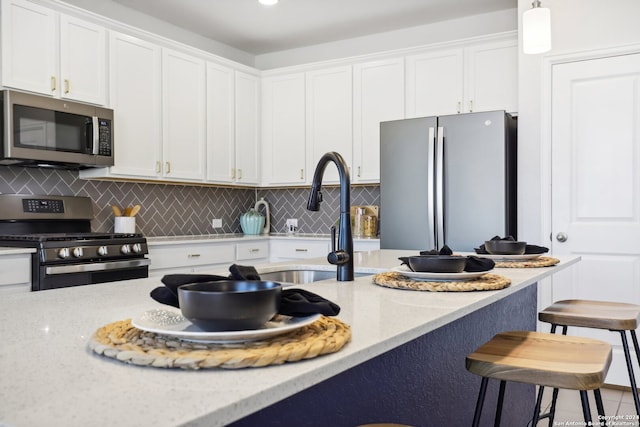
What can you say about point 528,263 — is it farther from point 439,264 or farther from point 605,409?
point 605,409

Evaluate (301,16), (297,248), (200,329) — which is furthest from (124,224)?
(200,329)

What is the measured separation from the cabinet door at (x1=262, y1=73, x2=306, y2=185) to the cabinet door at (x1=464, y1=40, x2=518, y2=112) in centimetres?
152

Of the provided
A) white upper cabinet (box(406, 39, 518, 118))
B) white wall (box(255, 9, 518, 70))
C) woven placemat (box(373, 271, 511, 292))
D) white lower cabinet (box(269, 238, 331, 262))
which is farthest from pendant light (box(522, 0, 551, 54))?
white lower cabinet (box(269, 238, 331, 262))

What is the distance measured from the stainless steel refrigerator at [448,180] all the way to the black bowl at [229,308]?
3066mm

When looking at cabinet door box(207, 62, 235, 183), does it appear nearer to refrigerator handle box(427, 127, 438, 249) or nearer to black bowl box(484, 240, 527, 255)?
refrigerator handle box(427, 127, 438, 249)

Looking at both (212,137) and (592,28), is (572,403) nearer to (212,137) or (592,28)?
(592,28)

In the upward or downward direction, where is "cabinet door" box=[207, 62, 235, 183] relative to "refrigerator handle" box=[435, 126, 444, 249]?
upward

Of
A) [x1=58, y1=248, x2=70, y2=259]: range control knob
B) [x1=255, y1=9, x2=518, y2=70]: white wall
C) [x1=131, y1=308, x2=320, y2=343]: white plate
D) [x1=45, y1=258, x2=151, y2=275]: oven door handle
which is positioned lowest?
[x1=45, y1=258, x2=151, y2=275]: oven door handle

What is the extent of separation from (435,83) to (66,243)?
2.89 metres

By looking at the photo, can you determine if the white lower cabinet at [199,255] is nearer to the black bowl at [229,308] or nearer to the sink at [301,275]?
the sink at [301,275]

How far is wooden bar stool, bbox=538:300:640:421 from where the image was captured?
1934 millimetres

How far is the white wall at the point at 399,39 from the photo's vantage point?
14.4 feet

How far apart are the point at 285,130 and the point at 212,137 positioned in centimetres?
74

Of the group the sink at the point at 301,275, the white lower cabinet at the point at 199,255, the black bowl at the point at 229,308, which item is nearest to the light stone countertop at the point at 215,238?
the white lower cabinet at the point at 199,255
